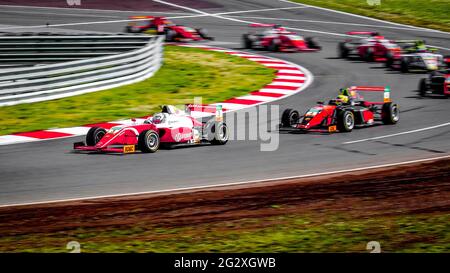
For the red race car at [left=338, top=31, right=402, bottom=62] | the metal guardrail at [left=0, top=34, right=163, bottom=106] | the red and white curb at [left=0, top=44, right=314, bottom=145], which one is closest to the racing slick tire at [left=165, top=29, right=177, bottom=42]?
the red and white curb at [left=0, top=44, right=314, bottom=145]

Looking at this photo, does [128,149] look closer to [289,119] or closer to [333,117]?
[289,119]

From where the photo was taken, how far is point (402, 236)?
833 cm

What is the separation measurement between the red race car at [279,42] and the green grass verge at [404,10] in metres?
8.93

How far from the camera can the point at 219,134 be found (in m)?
14.9

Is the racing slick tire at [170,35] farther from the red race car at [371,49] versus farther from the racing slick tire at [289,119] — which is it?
the racing slick tire at [289,119]

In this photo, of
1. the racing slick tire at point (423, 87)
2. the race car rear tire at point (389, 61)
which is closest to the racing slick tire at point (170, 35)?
the race car rear tire at point (389, 61)

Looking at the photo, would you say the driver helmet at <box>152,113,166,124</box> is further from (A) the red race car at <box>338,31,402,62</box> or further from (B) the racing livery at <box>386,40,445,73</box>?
→ (A) the red race car at <box>338,31,402,62</box>

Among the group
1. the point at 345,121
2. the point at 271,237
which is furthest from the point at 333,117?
the point at 271,237

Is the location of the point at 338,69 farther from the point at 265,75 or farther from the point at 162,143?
the point at 162,143

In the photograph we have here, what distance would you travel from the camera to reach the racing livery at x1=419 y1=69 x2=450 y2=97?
20766mm

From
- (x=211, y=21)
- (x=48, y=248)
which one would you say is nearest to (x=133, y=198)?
(x=48, y=248)

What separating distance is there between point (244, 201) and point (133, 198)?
1572 mm

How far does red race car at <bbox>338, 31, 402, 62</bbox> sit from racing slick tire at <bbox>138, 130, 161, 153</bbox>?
13552 mm

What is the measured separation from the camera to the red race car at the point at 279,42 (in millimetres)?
29141
